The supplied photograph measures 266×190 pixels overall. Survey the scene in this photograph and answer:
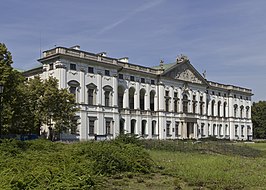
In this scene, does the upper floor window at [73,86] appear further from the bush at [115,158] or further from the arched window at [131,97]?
the bush at [115,158]

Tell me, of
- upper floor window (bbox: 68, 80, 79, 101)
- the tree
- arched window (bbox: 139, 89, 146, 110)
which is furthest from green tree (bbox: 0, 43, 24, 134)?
arched window (bbox: 139, 89, 146, 110)

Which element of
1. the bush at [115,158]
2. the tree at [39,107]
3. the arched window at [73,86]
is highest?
the arched window at [73,86]

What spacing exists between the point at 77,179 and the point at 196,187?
5180 mm

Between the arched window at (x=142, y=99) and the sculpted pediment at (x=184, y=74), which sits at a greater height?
the sculpted pediment at (x=184, y=74)

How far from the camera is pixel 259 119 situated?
3900 inches

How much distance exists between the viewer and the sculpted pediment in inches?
2611

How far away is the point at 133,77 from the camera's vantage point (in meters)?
59.2

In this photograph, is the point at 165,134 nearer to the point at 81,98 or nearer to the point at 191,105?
the point at 191,105

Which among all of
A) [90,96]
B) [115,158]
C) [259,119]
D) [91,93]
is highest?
[91,93]

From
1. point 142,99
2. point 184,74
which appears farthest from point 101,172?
point 184,74

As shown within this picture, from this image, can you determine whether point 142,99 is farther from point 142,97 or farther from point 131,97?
point 131,97

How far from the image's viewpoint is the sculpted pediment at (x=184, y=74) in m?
66.3

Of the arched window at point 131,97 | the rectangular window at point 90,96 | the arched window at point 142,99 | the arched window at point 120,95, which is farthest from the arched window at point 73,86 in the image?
the arched window at point 142,99

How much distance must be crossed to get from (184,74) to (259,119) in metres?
39.6
